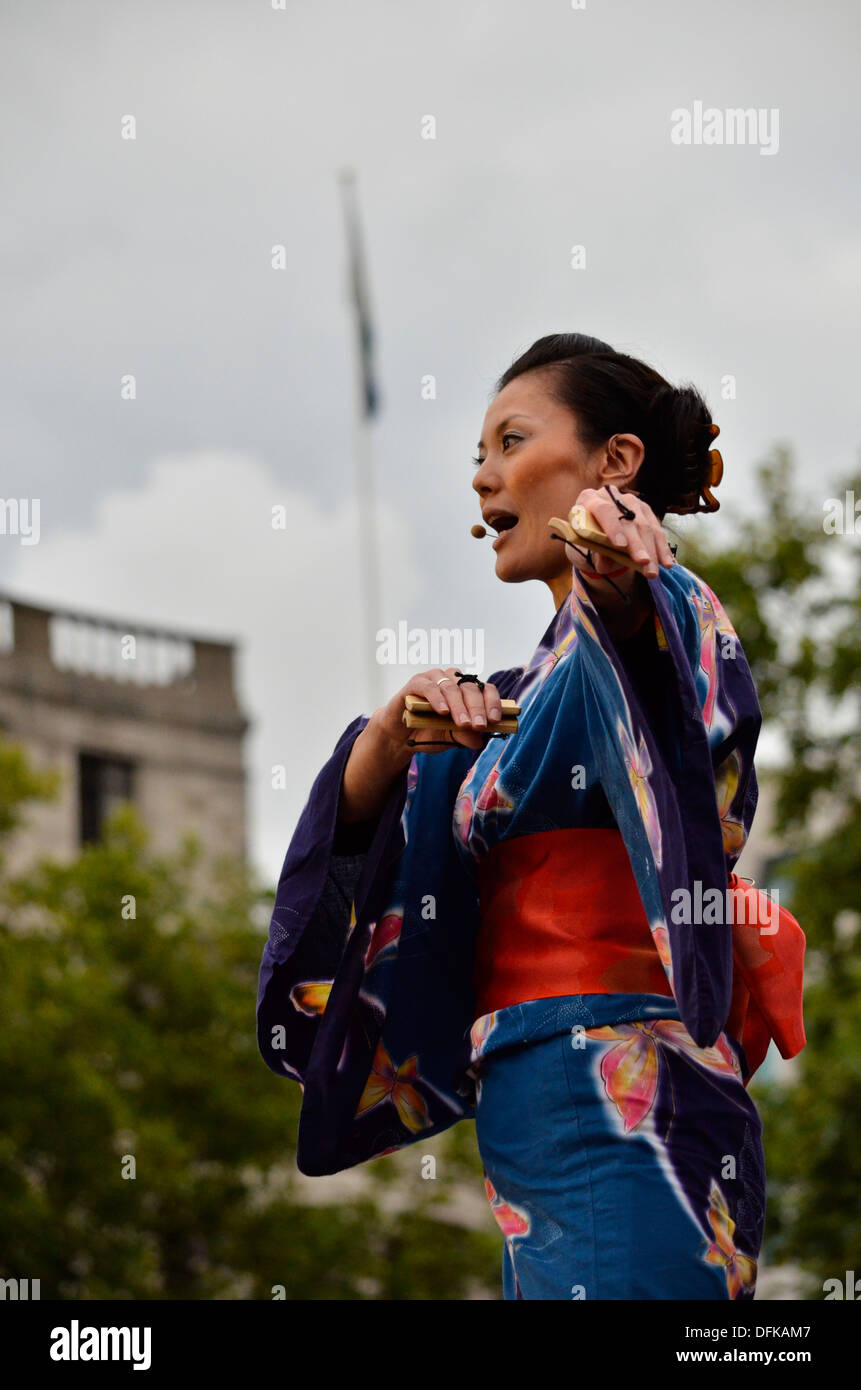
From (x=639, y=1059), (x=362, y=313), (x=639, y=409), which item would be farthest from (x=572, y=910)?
(x=362, y=313)

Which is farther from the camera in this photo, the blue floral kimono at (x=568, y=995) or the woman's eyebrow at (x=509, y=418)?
the woman's eyebrow at (x=509, y=418)

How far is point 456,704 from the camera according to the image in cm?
248

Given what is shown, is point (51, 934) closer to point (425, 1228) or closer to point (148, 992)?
point (148, 992)

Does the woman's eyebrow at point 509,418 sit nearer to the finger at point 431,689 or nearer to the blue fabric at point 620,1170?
the finger at point 431,689

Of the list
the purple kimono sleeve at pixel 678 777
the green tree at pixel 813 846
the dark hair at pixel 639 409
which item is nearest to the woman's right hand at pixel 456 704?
the purple kimono sleeve at pixel 678 777

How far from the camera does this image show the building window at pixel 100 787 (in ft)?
79.9

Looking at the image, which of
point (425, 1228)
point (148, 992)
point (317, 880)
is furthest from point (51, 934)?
point (317, 880)

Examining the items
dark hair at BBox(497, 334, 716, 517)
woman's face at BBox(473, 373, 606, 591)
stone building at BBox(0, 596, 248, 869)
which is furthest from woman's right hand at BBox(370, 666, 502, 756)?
stone building at BBox(0, 596, 248, 869)

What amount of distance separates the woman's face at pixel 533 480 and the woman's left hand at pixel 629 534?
45 cm

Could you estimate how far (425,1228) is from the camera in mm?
16594

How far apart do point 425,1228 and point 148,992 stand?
323 centimetres

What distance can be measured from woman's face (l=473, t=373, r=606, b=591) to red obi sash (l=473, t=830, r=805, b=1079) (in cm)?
44
